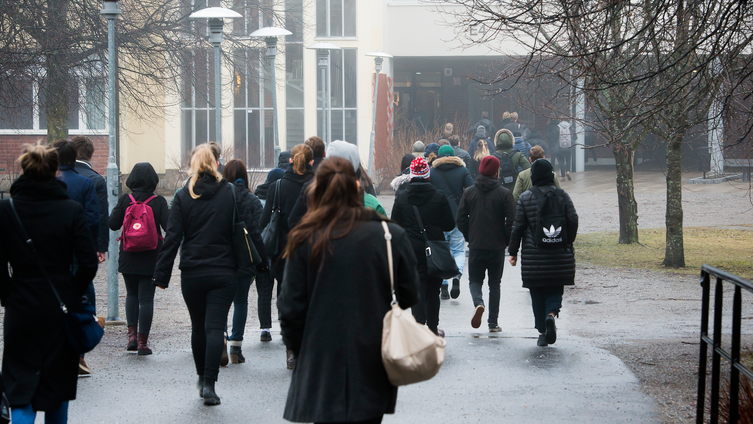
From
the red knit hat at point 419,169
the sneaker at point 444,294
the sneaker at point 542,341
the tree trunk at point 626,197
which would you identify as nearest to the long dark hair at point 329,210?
the red knit hat at point 419,169

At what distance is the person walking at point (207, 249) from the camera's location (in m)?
5.24

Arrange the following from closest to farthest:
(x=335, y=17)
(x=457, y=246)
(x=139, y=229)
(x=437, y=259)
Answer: (x=139, y=229) → (x=437, y=259) → (x=457, y=246) → (x=335, y=17)

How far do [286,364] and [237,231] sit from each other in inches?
64.6

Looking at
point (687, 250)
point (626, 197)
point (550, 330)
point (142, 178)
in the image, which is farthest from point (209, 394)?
point (687, 250)

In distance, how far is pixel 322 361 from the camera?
3.25m

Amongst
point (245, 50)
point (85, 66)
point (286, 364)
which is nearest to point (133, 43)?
point (85, 66)

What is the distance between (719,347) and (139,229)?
4519 mm

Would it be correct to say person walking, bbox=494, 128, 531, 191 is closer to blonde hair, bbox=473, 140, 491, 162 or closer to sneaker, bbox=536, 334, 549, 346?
blonde hair, bbox=473, 140, 491, 162

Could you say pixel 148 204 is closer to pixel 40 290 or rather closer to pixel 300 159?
pixel 300 159

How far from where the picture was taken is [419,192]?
6.89 m

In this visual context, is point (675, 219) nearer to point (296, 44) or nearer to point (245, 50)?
point (245, 50)

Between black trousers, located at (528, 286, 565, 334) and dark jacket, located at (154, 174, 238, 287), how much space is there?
3.03m

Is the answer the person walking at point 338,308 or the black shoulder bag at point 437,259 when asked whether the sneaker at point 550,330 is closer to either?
the black shoulder bag at point 437,259

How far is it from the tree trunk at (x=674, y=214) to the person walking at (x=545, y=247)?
5.52m
